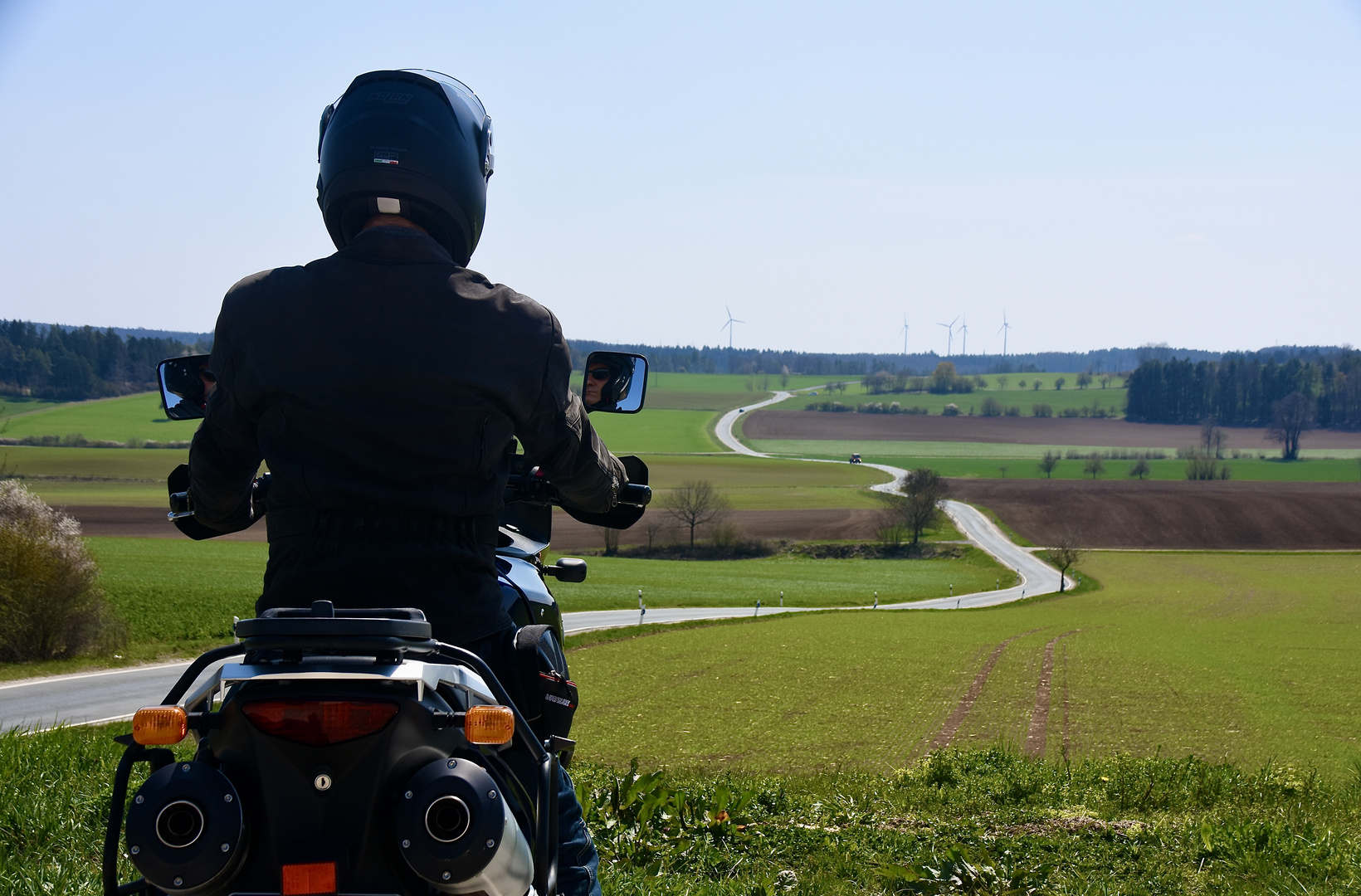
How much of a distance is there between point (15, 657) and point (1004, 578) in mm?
46269

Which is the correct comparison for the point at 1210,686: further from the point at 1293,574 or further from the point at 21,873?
the point at 1293,574

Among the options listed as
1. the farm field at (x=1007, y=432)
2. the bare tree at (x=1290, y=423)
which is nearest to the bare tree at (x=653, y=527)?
the farm field at (x=1007, y=432)

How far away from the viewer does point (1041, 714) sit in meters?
18.2

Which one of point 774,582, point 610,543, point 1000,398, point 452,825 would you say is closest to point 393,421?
point 452,825

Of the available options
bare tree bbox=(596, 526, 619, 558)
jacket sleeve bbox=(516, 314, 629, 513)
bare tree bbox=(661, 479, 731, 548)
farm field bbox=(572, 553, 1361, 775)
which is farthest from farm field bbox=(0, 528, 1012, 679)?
jacket sleeve bbox=(516, 314, 629, 513)

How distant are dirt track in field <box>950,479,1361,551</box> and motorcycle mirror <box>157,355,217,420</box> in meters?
70.2

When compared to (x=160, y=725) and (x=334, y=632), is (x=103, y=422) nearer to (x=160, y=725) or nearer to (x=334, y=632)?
(x=160, y=725)

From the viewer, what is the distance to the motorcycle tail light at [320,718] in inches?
70.4

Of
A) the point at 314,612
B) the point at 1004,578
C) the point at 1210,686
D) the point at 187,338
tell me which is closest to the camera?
the point at 314,612

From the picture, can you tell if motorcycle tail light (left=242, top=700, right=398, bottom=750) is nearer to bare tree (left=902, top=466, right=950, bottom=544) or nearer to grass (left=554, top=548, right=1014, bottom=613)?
grass (left=554, top=548, right=1014, bottom=613)

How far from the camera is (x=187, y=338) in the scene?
185 metres

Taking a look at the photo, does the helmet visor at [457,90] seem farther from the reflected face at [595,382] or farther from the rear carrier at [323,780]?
the rear carrier at [323,780]

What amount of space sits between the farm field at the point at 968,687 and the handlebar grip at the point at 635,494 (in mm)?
7640

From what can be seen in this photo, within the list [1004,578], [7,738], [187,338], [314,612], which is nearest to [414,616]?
[314,612]
